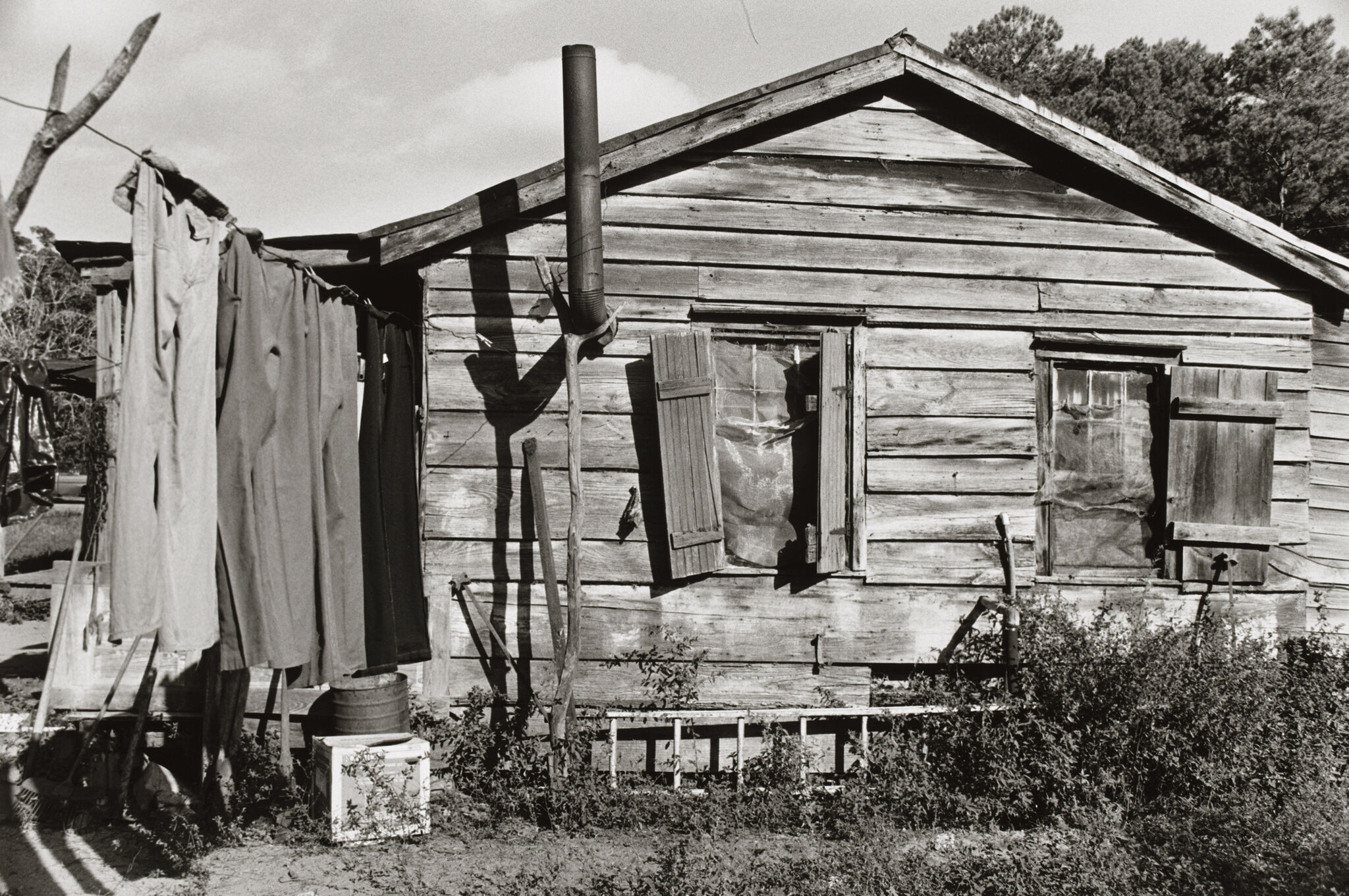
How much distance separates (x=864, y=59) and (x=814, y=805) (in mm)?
4720

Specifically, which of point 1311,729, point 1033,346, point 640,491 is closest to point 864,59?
point 1033,346

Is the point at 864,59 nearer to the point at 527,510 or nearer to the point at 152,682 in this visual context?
the point at 527,510

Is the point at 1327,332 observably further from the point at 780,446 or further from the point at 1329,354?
the point at 780,446

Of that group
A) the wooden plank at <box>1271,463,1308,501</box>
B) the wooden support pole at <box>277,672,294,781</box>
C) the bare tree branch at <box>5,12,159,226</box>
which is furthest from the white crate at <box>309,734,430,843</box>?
the wooden plank at <box>1271,463,1308,501</box>

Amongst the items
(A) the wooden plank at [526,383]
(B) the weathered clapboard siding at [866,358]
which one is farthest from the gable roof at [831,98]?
(A) the wooden plank at [526,383]

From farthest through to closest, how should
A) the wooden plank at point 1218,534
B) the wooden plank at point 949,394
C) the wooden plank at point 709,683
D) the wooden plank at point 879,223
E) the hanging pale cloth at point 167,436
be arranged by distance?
the wooden plank at point 1218,534 < the wooden plank at point 949,394 < the wooden plank at point 879,223 < the wooden plank at point 709,683 < the hanging pale cloth at point 167,436

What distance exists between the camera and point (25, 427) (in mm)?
Answer: 9734

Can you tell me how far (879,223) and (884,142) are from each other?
1.87 feet

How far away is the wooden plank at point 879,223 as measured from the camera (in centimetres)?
691

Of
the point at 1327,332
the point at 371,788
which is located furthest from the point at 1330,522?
the point at 371,788

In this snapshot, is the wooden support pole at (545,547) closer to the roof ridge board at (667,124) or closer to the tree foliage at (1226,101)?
the roof ridge board at (667,124)

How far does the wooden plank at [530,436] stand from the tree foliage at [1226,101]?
23.1 m

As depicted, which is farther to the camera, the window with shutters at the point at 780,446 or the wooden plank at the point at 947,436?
the wooden plank at the point at 947,436

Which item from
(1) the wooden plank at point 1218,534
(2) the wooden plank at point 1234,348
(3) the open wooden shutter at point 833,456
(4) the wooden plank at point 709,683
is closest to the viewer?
(4) the wooden plank at point 709,683
